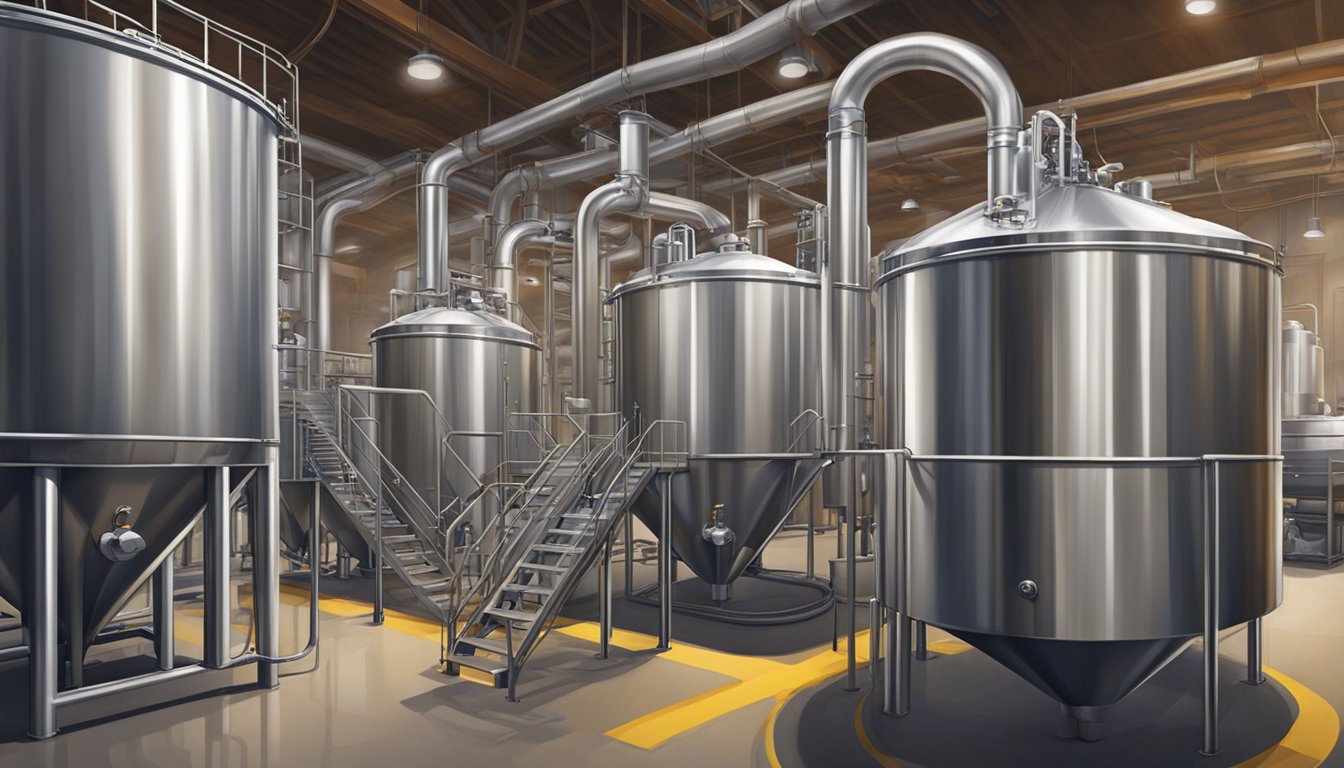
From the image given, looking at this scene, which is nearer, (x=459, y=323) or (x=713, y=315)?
(x=713, y=315)

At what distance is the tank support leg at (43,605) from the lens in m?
6.00

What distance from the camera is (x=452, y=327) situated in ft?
40.5

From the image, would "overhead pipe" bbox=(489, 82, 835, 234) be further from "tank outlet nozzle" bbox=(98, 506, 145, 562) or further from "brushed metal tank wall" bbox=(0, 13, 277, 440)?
"tank outlet nozzle" bbox=(98, 506, 145, 562)

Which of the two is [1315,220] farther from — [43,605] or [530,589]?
[43,605]

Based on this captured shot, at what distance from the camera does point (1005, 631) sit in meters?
5.60

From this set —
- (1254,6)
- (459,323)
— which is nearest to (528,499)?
(459,323)

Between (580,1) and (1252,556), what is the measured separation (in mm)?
10265

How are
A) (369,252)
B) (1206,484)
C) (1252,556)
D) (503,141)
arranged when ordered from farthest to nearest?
(369,252) < (503,141) < (1252,556) < (1206,484)

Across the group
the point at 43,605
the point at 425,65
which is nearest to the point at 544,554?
the point at 43,605

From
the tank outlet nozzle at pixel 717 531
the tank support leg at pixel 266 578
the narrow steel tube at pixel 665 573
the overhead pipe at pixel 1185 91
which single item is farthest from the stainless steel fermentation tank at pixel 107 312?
the overhead pipe at pixel 1185 91

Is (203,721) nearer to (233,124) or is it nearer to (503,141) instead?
(233,124)

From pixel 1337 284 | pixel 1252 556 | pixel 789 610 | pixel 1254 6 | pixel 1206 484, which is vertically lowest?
pixel 789 610

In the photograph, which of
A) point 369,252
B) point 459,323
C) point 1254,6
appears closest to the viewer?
point 1254,6

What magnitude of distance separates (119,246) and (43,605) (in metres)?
2.48
